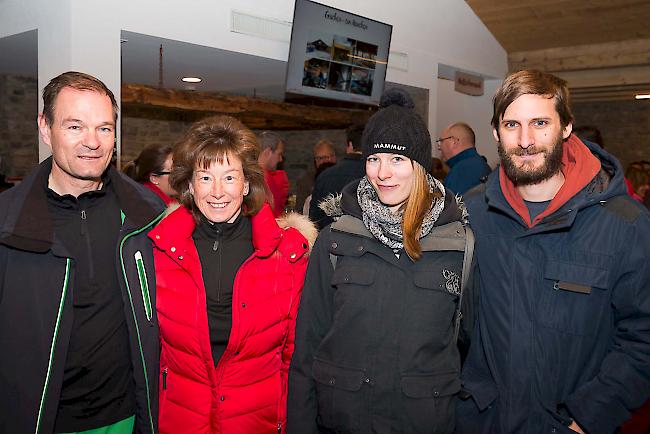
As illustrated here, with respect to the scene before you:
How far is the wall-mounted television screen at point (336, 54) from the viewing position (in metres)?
5.57

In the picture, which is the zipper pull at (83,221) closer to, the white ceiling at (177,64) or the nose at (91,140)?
the nose at (91,140)

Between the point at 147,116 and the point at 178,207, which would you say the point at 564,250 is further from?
the point at 147,116

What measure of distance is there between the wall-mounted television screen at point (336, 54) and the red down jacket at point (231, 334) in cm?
371

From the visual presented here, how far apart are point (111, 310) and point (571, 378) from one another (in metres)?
1.50

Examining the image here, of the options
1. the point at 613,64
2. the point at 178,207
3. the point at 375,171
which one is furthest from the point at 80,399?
the point at 613,64

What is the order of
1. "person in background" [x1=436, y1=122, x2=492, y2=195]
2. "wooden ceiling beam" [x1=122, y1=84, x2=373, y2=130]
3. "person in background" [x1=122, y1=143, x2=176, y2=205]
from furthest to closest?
"wooden ceiling beam" [x1=122, y1=84, x2=373, y2=130], "person in background" [x1=436, y1=122, x2=492, y2=195], "person in background" [x1=122, y1=143, x2=176, y2=205]

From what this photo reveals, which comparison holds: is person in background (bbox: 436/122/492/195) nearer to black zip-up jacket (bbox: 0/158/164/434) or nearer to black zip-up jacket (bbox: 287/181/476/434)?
black zip-up jacket (bbox: 287/181/476/434)

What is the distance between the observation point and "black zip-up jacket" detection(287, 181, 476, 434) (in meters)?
1.83

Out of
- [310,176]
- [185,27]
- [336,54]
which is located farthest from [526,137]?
[310,176]

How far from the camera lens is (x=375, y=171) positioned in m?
1.95

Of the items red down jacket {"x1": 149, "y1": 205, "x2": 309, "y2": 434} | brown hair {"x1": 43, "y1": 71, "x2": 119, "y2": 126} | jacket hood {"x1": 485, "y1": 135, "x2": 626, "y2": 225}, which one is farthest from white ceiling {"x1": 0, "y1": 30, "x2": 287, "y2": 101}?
jacket hood {"x1": 485, "y1": 135, "x2": 626, "y2": 225}

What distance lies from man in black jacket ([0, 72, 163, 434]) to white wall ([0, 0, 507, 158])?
7.86ft

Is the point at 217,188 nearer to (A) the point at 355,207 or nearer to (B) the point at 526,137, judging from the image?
(A) the point at 355,207

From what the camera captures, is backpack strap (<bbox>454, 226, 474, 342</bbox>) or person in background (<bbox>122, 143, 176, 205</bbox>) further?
person in background (<bbox>122, 143, 176, 205</bbox>)
